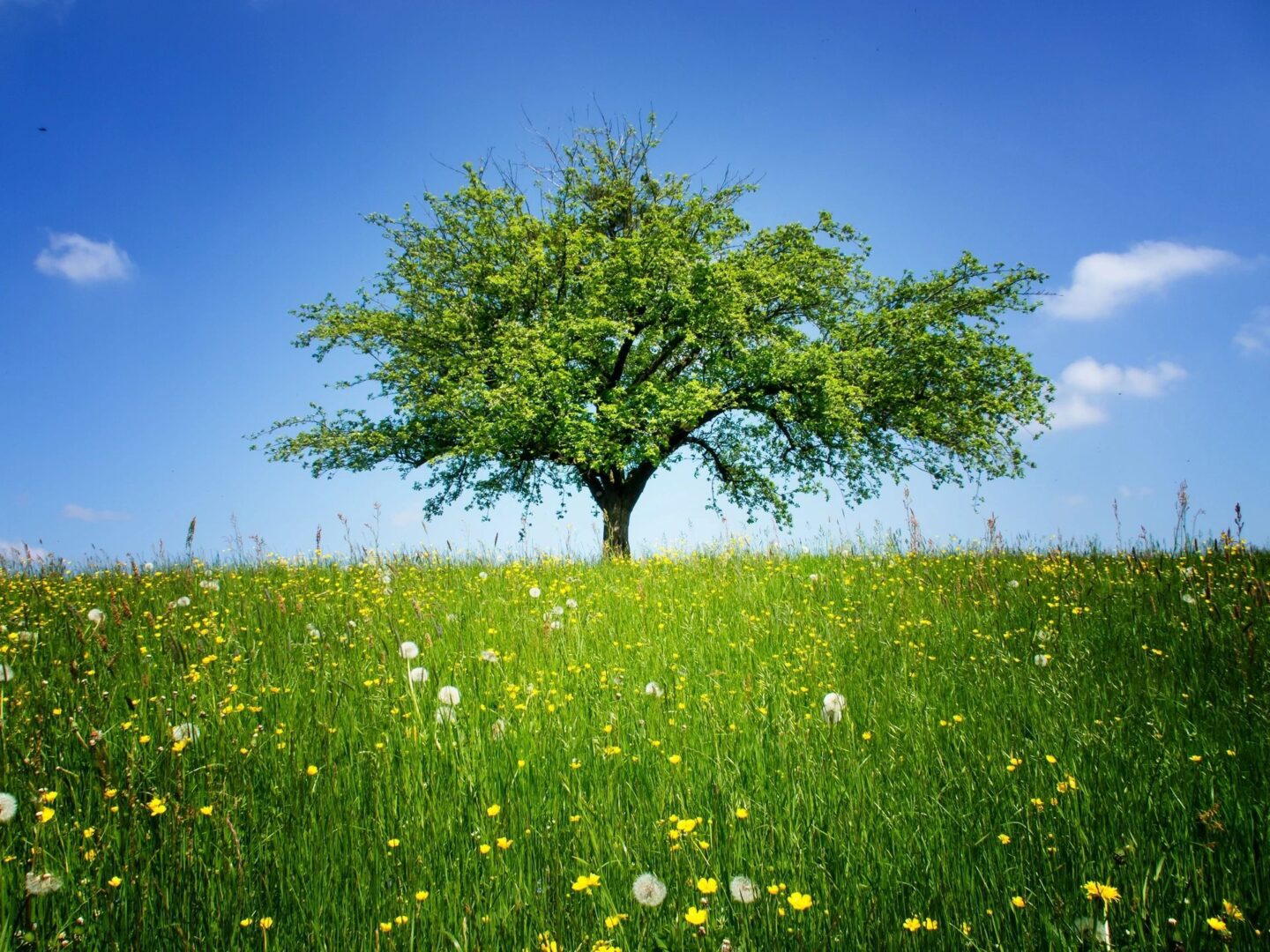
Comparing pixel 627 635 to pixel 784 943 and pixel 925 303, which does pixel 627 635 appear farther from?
pixel 925 303

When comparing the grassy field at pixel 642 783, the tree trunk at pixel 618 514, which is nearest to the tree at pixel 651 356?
the tree trunk at pixel 618 514

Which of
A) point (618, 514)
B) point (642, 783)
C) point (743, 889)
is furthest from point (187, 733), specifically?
point (618, 514)

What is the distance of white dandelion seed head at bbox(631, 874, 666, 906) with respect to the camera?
2279 mm

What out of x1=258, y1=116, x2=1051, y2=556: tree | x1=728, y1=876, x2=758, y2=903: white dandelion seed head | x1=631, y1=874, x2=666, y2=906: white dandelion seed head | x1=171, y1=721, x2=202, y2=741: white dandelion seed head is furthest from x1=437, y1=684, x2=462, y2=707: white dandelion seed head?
x1=258, y1=116, x2=1051, y2=556: tree

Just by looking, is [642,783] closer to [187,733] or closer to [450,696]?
[450,696]

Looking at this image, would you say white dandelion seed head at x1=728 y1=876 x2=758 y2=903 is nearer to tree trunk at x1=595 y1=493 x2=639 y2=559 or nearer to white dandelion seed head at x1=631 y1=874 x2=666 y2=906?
white dandelion seed head at x1=631 y1=874 x2=666 y2=906

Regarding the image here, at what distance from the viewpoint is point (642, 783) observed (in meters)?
3.42

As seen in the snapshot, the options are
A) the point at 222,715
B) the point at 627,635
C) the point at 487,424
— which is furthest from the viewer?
the point at 487,424

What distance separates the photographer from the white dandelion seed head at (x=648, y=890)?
2279 millimetres

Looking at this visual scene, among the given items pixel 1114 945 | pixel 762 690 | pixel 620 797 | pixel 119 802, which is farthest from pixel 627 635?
pixel 1114 945

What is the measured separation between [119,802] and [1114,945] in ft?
13.7

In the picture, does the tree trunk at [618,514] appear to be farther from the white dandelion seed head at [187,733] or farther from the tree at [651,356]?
the white dandelion seed head at [187,733]

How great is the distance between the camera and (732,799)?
3.06 m

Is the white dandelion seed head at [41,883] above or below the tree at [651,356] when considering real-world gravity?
below
